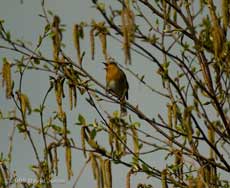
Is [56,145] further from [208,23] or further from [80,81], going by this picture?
[208,23]

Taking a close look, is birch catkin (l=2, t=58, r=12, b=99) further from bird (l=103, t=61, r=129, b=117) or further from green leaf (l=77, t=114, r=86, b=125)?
bird (l=103, t=61, r=129, b=117)

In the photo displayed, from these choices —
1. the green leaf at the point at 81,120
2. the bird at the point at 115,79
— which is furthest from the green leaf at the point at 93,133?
the bird at the point at 115,79

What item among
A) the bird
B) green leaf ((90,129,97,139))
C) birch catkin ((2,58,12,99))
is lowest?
green leaf ((90,129,97,139))

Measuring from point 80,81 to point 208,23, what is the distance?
1046mm

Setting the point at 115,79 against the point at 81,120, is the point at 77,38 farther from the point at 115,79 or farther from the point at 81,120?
the point at 115,79

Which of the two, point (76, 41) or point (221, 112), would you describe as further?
point (221, 112)

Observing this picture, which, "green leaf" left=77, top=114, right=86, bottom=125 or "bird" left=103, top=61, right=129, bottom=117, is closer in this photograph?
"green leaf" left=77, top=114, right=86, bottom=125

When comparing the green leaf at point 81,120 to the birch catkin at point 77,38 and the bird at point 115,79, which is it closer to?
the birch catkin at point 77,38

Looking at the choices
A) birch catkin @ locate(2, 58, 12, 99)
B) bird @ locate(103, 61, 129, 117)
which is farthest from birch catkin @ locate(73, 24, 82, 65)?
bird @ locate(103, 61, 129, 117)

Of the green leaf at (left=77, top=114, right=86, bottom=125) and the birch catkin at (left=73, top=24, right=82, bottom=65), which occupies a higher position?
the birch catkin at (left=73, top=24, right=82, bottom=65)

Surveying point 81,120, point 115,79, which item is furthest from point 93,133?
point 115,79

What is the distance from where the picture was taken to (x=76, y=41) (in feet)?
11.6

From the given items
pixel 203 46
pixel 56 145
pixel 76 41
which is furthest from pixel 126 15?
pixel 203 46

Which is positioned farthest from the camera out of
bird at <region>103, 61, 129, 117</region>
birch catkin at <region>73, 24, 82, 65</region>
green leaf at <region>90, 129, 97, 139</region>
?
bird at <region>103, 61, 129, 117</region>
